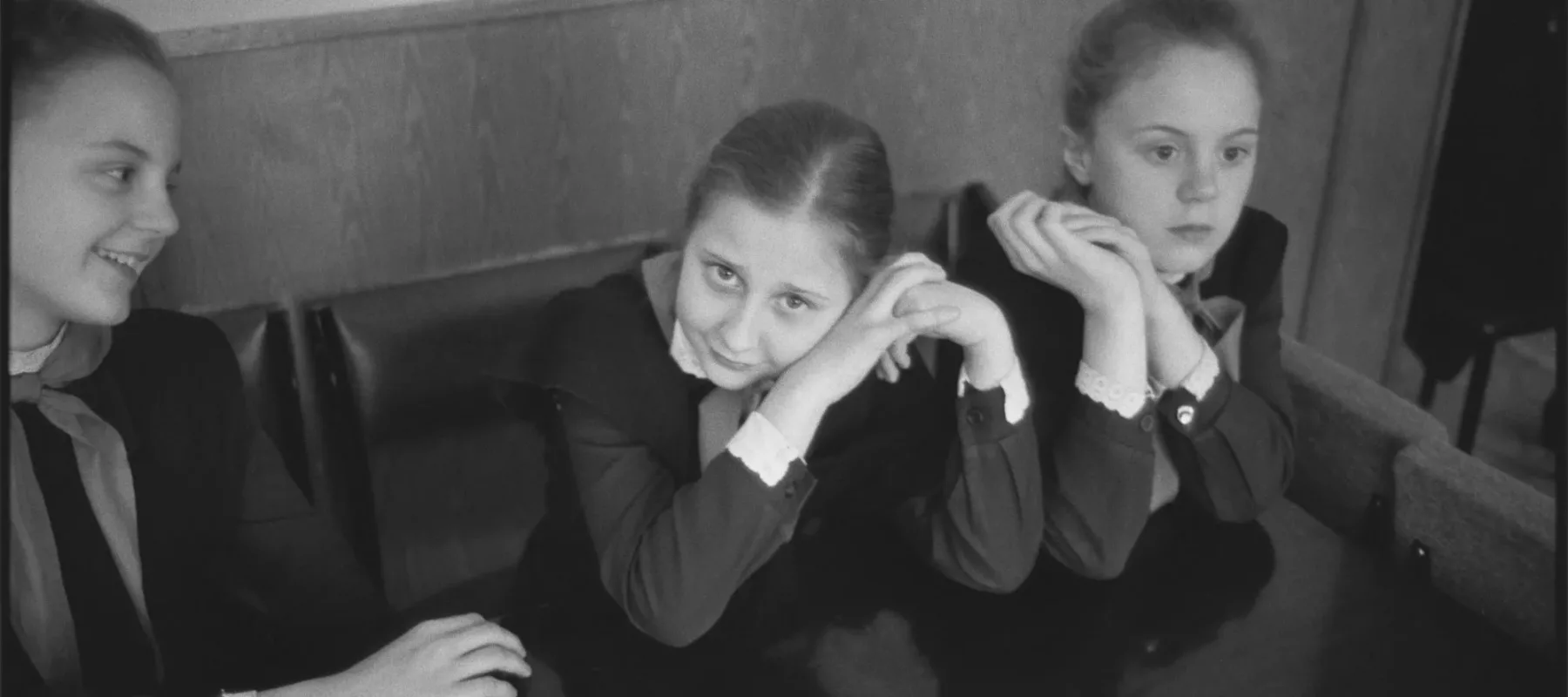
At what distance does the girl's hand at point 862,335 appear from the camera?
0.88m

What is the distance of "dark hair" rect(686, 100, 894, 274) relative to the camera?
0.85 meters

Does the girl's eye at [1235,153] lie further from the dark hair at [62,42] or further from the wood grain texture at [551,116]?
the dark hair at [62,42]

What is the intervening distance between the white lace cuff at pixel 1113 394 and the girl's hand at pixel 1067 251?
5 cm

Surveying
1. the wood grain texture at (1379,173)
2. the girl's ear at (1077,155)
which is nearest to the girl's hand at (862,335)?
the girl's ear at (1077,155)

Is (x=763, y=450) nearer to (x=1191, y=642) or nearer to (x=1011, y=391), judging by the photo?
(x=1011, y=391)

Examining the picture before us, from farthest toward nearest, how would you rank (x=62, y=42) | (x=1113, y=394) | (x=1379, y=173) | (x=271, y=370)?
(x=1379, y=173), (x=271, y=370), (x=1113, y=394), (x=62, y=42)

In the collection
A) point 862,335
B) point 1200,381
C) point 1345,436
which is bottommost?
point 1345,436

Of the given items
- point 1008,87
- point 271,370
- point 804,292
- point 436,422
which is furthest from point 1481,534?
point 271,370

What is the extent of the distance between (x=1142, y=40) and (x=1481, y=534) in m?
0.45

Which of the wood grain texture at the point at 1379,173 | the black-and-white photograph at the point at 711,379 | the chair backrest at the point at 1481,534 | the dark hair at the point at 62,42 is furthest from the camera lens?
the wood grain texture at the point at 1379,173

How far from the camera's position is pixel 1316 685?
2.74 feet

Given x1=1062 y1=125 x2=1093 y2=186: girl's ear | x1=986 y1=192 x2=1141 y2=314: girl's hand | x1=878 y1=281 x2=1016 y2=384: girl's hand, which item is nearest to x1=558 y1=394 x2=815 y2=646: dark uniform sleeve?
x1=878 y1=281 x2=1016 y2=384: girl's hand

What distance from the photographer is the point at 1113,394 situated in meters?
0.97

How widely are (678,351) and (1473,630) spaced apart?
0.58 m
